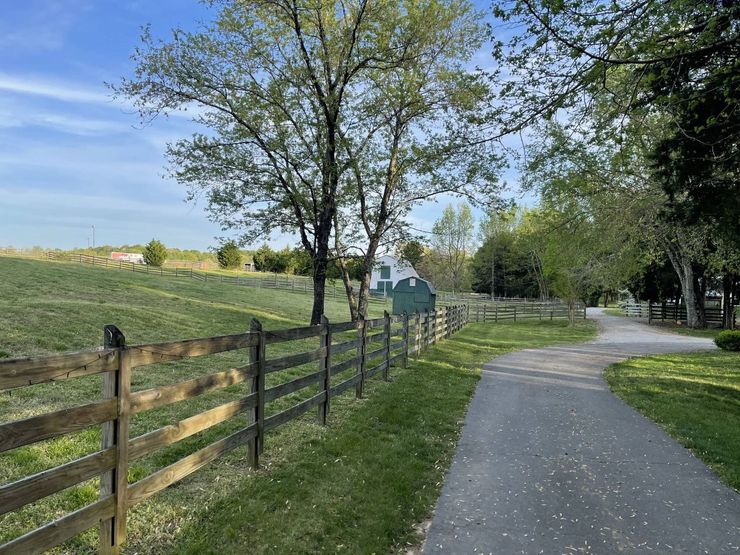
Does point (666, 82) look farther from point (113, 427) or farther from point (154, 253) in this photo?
point (154, 253)

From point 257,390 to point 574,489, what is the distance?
3.18m

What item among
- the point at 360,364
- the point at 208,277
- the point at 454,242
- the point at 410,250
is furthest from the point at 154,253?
the point at 360,364

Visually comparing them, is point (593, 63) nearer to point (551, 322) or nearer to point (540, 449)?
point (540, 449)

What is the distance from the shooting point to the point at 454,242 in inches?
2596

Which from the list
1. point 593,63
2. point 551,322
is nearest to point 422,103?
point 593,63

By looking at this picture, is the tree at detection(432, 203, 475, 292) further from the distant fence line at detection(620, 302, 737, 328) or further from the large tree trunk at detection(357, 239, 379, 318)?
the large tree trunk at detection(357, 239, 379, 318)

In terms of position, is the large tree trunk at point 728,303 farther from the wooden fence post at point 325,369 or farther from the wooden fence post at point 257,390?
the wooden fence post at point 257,390

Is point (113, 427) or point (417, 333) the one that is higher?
point (113, 427)

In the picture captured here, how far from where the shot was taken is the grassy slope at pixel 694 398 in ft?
19.5

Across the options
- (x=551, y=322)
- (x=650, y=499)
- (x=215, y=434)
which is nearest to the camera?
(x=650, y=499)

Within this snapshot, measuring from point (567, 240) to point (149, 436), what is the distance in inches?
646

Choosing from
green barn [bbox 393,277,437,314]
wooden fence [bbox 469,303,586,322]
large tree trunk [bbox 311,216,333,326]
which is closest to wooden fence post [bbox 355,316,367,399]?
large tree trunk [bbox 311,216,333,326]

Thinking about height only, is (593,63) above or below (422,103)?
below

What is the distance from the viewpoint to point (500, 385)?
10.0 metres
